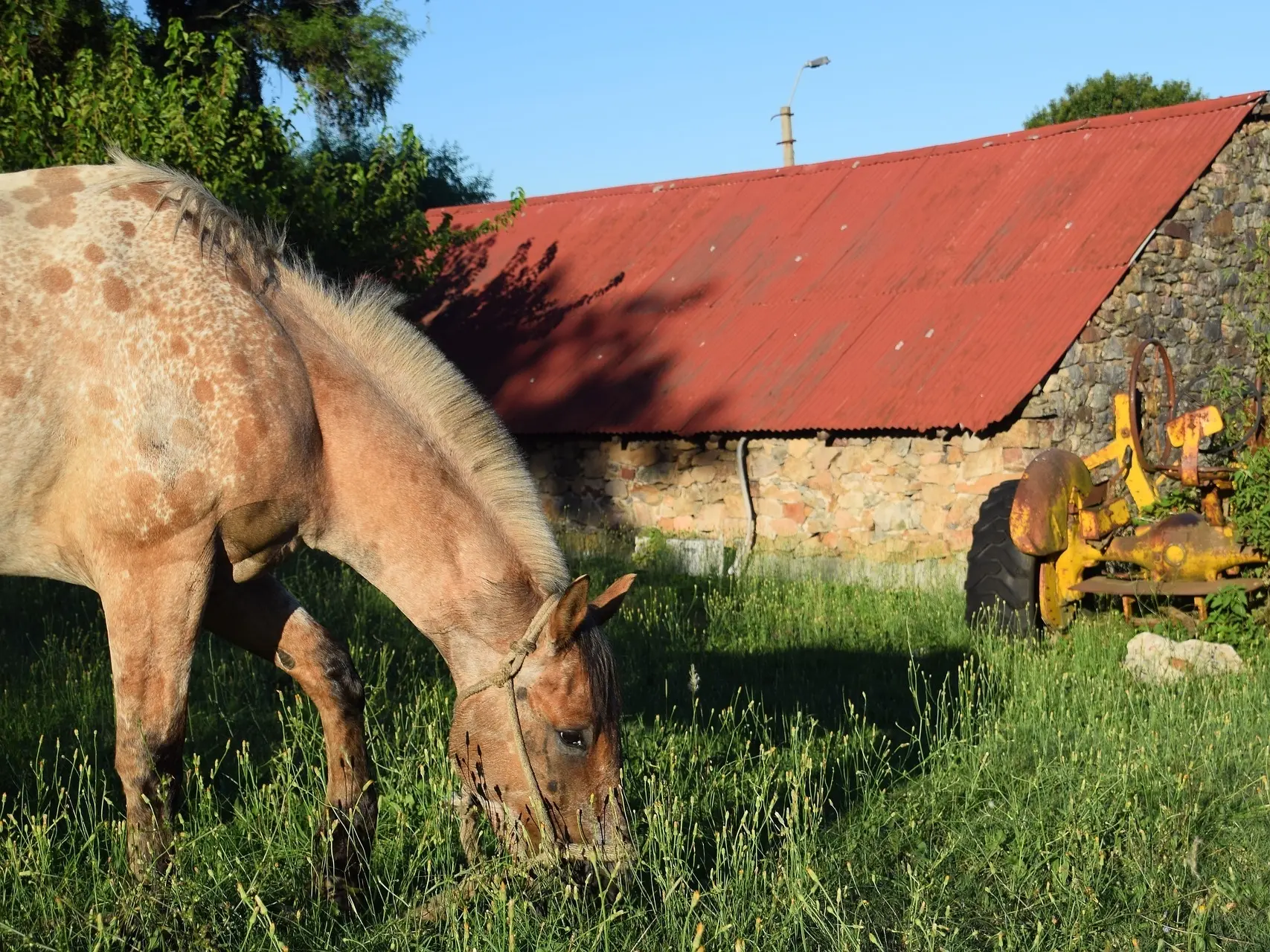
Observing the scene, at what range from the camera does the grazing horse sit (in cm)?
406

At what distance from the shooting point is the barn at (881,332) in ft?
42.9

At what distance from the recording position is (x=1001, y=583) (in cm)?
836

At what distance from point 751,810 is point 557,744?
142cm

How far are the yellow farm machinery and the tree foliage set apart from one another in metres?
6.01

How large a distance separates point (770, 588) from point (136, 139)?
281 inches

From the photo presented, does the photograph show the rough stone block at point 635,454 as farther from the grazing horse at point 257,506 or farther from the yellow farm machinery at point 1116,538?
the grazing horse at point 257,506

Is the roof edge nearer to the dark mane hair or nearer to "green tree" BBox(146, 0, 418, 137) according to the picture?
"green tree" BBox(146, 0, 418, 137)

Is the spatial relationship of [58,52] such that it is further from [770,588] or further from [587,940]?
[587,940]

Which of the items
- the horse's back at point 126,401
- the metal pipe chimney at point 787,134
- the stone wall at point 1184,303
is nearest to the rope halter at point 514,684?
the horse's back at point 126,401

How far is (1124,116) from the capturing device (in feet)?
51.9

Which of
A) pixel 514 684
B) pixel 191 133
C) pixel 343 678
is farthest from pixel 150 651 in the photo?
pixel 191 133

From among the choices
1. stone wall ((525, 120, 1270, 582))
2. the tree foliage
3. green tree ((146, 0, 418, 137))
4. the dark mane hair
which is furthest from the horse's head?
green tree ((146, 0, 418, 137))

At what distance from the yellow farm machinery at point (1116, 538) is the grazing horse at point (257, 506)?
479 cm

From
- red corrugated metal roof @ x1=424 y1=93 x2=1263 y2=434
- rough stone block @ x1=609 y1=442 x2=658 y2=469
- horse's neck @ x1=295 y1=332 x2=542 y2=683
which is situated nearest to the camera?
horse's neck @ x1=295 y1=332 x2=542 y2=683
